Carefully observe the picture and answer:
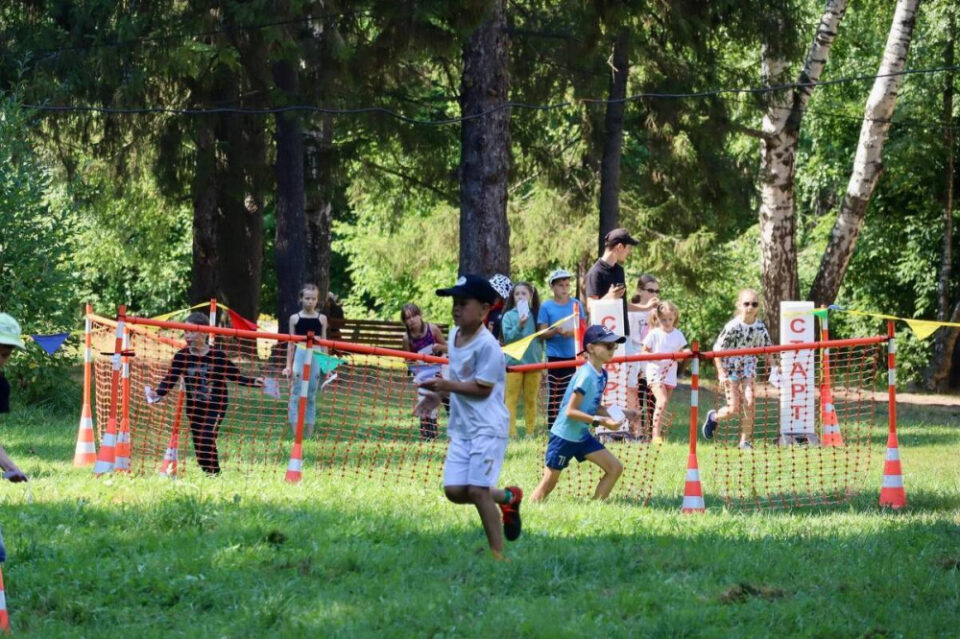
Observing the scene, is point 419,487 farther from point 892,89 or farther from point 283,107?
point 892,89

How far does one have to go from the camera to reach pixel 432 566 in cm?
777

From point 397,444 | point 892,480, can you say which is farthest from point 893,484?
point 397,444

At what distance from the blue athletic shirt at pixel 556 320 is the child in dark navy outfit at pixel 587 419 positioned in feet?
13.9

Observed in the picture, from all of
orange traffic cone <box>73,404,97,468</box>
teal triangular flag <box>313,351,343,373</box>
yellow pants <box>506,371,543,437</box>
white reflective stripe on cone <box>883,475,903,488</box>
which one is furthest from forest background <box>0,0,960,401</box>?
white reflective stripe on cone <box>883,475,903,488</box>

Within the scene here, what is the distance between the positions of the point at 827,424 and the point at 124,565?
29.9ft

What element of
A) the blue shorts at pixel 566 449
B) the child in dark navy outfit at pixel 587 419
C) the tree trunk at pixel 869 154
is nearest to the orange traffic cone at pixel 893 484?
the child in dark navy outfit at pixel 587 419

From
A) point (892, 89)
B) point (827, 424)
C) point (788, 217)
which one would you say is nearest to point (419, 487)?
point (827, 424)

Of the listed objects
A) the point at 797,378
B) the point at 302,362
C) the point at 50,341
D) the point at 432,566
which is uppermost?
the point at 50,341

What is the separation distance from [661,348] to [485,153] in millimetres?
5346

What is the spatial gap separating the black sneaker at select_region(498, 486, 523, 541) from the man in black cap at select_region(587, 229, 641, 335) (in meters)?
6.07

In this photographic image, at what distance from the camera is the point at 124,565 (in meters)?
7.66

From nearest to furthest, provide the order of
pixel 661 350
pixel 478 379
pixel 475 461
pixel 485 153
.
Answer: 1. pixel 478 379
2. pixel 475 461
3. pixel 661 350
4. pixel 485 153

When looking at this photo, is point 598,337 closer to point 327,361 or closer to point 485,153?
point 327,361

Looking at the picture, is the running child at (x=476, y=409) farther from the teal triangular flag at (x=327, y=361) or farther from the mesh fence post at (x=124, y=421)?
the mesh fence post at (x=124, y=421)
